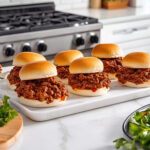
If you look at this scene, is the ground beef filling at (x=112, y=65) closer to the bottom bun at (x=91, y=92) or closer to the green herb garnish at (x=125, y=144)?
the bottom bun at (x=91, y=92)

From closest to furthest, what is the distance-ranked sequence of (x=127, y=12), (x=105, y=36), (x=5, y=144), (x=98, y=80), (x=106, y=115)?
1. (x=5, y=144)
2. (x=106, y=115)
3. (x=98, y=80)
4. (x=105, y=36)
5. (x=127, y=12)

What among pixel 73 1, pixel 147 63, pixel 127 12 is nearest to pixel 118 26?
pixel 127 12

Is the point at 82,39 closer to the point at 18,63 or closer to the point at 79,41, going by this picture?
the point at 79,41

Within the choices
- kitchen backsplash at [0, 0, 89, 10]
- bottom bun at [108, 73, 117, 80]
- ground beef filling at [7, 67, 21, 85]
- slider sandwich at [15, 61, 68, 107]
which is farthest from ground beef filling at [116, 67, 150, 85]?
kitchen backsplash at [0, 0, 89, 10]

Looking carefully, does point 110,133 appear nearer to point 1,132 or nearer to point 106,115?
point 106,115

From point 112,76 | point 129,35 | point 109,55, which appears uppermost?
point 109,55

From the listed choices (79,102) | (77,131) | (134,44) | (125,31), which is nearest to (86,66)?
(79,102)

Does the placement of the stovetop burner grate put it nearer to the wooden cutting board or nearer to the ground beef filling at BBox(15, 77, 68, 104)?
the ground beef filling at BBox(15, 77, 68, 104)
